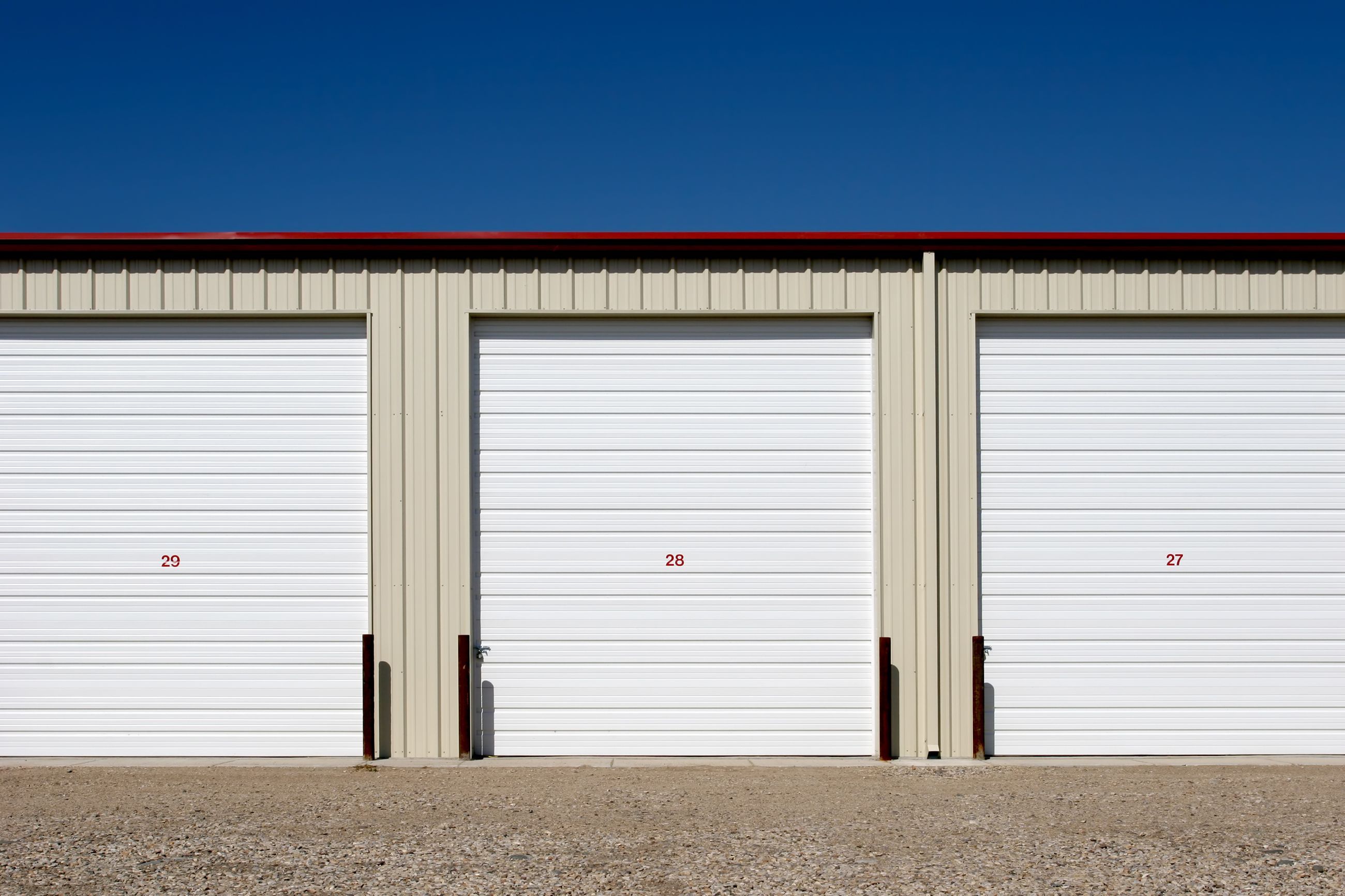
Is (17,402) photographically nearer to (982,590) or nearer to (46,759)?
(46,759)

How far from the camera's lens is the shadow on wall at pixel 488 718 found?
30.0ft

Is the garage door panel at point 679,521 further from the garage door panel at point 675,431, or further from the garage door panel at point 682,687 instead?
the garage door panel at point 682,687

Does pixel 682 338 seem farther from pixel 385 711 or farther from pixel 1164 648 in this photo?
pixel 1164 648

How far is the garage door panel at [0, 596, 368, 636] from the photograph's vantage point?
915cm

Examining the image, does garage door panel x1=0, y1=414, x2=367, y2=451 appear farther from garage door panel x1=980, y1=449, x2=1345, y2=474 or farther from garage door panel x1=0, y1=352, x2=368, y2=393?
garage door panel x1=980, y1=449, x2=1345, y2=474

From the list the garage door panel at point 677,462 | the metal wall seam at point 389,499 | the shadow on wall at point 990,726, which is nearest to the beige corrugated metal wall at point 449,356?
the metal wall seam at point 389,499

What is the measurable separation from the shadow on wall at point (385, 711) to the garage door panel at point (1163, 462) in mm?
5652

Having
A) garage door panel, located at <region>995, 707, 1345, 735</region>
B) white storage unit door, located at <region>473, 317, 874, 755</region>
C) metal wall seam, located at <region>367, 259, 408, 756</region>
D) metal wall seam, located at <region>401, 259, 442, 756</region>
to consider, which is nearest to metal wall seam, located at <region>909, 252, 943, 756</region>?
white storage unit door, located at <region>473, 317, 874, 755</region>

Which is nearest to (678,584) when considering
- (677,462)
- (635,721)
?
(677,462)

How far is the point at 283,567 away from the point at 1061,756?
283 inches

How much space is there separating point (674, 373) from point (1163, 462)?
452cm

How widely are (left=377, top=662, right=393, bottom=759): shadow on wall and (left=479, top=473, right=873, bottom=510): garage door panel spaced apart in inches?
67.0

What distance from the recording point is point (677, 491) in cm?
931

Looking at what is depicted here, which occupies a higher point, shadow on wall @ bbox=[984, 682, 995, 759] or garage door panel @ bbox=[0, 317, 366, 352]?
garage door panel @ bbox=[0, 317, 366, 352]
